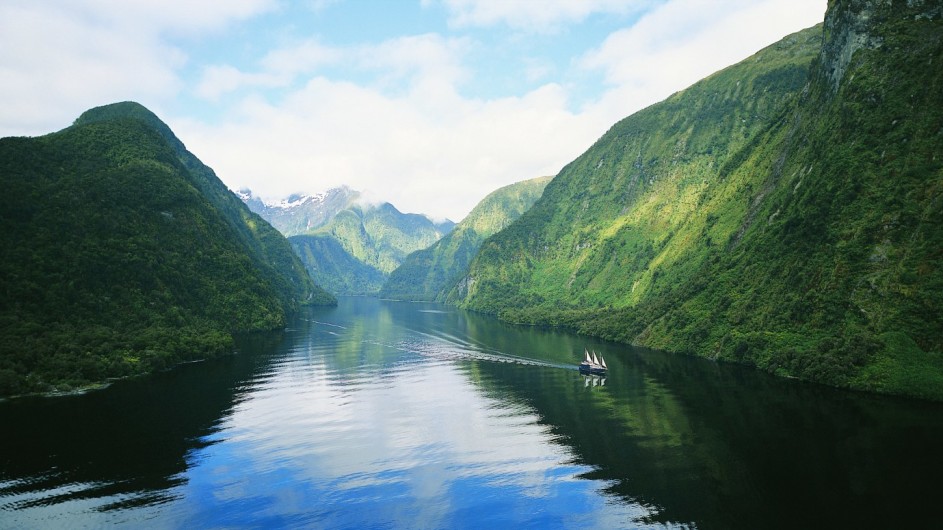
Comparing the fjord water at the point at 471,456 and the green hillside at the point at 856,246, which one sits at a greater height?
the green hillside at the point at 856,246

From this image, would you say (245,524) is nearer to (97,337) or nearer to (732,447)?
(732,447)

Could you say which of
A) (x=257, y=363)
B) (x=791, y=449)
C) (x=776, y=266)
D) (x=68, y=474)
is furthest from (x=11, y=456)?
(x=776, y=266)

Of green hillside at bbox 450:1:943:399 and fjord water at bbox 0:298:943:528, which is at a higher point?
green hillside at bbox 450:1:943:399

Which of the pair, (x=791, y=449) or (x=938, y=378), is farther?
(x=938, y=378)

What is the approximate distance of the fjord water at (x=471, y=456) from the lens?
58.9m

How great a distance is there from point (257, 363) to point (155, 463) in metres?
91.0

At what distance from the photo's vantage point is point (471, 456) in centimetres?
7925

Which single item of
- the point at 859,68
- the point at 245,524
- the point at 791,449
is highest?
the point at 859,68

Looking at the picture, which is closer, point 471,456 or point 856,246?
point 471,456

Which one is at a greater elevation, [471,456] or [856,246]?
[856,246]

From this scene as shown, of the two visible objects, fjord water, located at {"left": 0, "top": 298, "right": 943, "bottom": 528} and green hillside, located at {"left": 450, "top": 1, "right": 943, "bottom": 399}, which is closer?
fjord water, located at {"left": 0, "top": 298, "right": 943, "bottom": 528}

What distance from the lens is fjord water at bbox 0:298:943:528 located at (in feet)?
193

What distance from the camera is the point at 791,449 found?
78.1m

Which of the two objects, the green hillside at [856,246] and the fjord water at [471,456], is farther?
the green hillside at [856,246]
